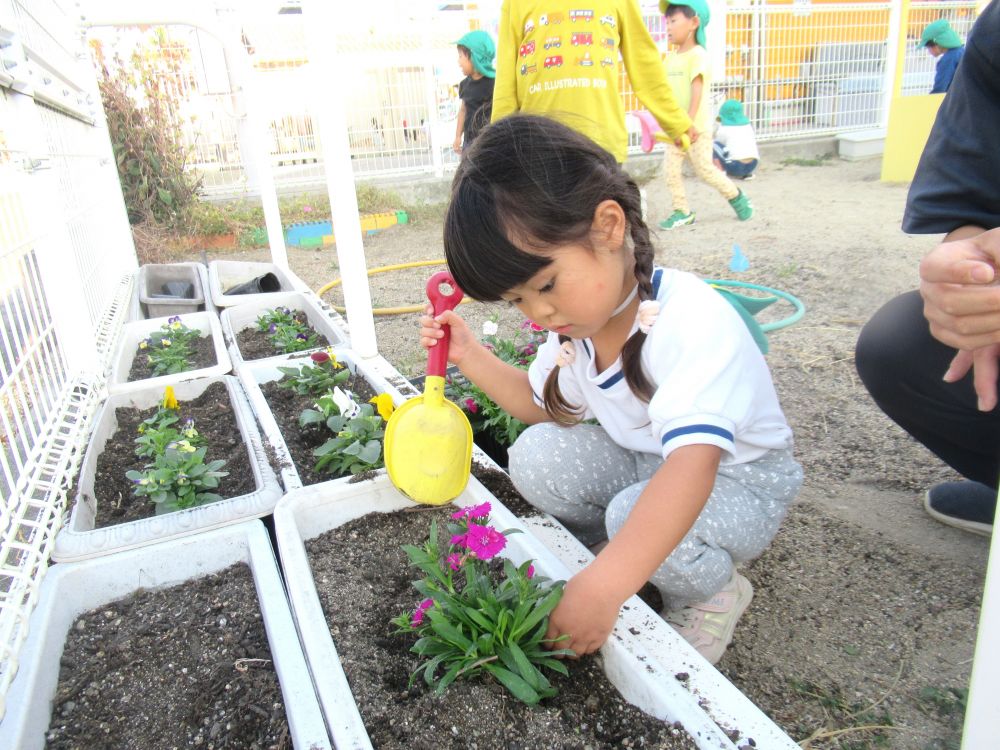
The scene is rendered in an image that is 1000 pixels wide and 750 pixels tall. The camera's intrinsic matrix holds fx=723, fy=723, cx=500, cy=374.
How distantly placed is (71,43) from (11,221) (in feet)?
8.40

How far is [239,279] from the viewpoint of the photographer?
4.10 m

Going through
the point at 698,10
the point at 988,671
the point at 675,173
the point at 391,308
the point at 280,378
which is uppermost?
the point at 698,10

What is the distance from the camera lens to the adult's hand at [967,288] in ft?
2.42

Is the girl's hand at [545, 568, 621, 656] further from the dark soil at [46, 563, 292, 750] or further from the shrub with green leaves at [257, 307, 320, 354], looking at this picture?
the shrub with green leaves at [257, 307, 320, 354]

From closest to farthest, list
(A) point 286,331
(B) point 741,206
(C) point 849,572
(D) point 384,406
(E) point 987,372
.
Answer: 1. (E) point 987,372
2. (C) point 849,572
3. (D) point 384,406
4. (A) point 286,331
5. (B) point 741,206

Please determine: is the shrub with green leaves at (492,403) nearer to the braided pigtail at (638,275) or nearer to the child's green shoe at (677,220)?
the braided pigtail at (638,275)

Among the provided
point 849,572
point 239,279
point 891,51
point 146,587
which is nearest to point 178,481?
point 146,587

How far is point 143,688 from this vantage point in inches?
45.1

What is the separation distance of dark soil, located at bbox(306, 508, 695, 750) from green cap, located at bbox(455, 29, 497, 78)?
4.29 metres

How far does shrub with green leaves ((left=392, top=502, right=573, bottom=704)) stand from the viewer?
3.35 feet

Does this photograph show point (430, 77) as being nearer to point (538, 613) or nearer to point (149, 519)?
point (149, 519)

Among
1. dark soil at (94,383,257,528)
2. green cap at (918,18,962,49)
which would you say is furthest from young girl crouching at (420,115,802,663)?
green cap at (918,18,962,49)

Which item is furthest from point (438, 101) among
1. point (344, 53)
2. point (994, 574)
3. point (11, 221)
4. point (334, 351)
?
point (994, 574)

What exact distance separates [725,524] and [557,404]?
0.44 meters
